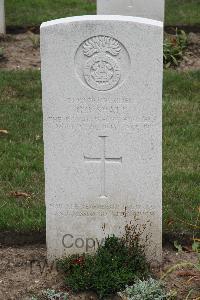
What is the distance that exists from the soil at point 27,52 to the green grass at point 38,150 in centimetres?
51

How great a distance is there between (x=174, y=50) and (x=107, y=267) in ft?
19.1

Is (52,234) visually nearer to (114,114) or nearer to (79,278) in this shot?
(79,278)

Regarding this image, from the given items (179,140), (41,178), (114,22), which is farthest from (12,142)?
(114,22)

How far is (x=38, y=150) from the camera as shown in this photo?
6906mm

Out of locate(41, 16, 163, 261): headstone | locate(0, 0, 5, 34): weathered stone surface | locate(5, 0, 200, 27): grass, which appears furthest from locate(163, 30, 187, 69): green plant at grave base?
locate(41, 16, 163, 261): headstone

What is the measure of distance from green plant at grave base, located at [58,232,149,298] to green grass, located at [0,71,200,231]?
2.04 ft

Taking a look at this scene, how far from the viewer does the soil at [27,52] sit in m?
9.84

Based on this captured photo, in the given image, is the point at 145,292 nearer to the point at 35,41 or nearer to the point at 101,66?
the point at 101,66

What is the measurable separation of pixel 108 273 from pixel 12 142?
2.83m

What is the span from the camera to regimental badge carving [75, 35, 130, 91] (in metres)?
4.46

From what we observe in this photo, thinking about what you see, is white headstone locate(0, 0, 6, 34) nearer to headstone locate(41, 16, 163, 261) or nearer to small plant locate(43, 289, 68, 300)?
headstone locate(41, 16, 163, 261)
